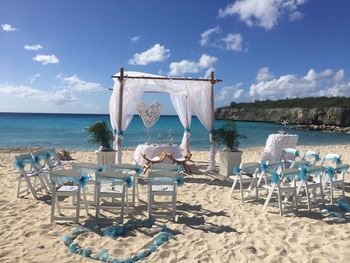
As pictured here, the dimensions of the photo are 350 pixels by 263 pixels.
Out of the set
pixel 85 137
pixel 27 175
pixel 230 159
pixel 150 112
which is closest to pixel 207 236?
pixel 27 175

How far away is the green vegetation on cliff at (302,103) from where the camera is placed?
58.5m

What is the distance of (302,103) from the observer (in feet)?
218

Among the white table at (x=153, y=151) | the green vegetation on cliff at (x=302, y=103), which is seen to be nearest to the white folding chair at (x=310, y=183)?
the white table at (x=153, y=151)

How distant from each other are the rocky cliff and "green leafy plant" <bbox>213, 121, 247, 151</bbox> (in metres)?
43.3

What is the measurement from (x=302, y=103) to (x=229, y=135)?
6285 cm

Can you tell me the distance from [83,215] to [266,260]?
109 inches

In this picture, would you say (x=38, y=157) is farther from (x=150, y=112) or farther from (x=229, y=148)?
(x=229, y=148)

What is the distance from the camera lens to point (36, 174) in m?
6.12

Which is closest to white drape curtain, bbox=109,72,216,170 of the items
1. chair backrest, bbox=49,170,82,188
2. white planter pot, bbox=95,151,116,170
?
white planter pot, bbox=95,151,116,170

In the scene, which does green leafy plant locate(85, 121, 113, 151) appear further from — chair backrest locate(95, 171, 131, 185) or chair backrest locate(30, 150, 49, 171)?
chair backrest locate(95, 171, 131, 185)

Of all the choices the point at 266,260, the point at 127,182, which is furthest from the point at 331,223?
the point at 127,182

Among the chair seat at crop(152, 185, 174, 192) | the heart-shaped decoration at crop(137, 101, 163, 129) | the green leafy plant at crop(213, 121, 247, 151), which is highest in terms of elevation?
the heart-shaped decoration at crop(137, 101, 163, 129)

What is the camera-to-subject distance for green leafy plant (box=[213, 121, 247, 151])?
8445mm

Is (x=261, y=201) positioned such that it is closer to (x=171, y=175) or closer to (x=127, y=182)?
(x=171, y=175)
